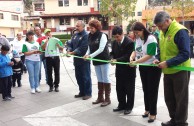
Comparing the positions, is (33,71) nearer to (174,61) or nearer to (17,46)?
(17,46)

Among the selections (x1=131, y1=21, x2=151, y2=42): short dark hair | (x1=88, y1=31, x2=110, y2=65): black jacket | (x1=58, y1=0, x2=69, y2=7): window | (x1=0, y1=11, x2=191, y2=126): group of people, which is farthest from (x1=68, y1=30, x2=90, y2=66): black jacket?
(x1=58, y1=0, x2=69, y2=7): window

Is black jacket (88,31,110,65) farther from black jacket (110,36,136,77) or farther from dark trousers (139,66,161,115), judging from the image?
dark trousers (139,66,161,115)

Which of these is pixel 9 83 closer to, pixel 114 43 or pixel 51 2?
pixel 114 43

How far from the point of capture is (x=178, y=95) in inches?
154

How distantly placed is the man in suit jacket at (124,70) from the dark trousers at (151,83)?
395mm

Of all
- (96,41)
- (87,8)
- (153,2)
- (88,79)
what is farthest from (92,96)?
(153,2)

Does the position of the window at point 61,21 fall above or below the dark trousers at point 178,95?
above

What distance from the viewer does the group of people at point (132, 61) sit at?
12.5ft

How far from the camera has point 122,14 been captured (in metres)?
30.2

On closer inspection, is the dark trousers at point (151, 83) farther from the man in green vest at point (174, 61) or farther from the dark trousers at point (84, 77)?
the dark trousers at point (84, 77)

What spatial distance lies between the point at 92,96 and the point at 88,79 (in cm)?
48

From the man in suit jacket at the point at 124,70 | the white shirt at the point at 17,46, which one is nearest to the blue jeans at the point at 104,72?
the man in suit jacket at the point at 124,70

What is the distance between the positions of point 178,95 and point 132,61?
3.47 feet

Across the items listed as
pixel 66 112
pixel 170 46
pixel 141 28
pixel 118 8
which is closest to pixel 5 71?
pixel 66 112
